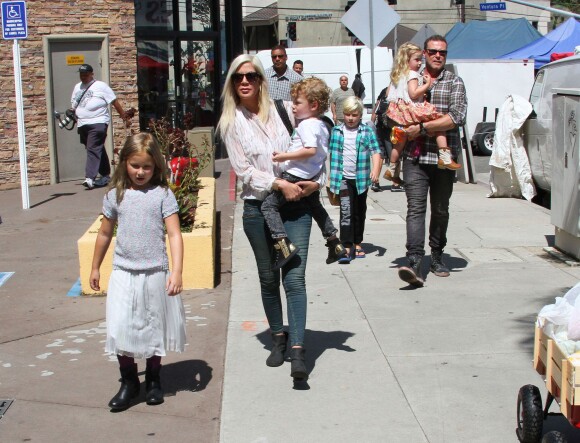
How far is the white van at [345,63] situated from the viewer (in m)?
23.5

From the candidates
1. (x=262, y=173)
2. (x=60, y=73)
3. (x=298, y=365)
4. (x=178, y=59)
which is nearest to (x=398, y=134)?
(x=262, y=173)

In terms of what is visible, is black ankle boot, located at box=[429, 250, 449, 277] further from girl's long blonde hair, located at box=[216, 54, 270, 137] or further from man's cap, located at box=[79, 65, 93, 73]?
man's cap, located at box=[79, 65, 93, 73]

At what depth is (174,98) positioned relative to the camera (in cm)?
1672

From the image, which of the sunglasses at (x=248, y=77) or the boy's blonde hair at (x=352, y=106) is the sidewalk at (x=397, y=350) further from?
the sunglasses at (x=248, y=77)

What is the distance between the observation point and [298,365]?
16.6 ft

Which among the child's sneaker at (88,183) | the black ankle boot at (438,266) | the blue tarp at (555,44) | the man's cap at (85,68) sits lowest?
the black ankle boot at (438,266)

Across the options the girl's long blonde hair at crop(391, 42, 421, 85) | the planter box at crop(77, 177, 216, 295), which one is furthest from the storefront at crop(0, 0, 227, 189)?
the planter box at crop(77, 177, 216, 295)

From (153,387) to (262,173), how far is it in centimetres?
136

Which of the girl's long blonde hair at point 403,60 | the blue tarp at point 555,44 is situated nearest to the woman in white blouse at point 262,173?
the girl's long blonde hair at point 403,60

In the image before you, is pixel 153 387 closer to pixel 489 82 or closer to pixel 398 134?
pixel 398 134

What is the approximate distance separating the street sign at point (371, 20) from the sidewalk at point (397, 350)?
5.69m

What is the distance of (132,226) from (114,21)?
1003 centimetres

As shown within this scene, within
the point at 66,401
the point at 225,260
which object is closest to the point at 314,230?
the point at 225,260

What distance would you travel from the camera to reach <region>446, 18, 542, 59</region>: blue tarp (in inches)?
1142
